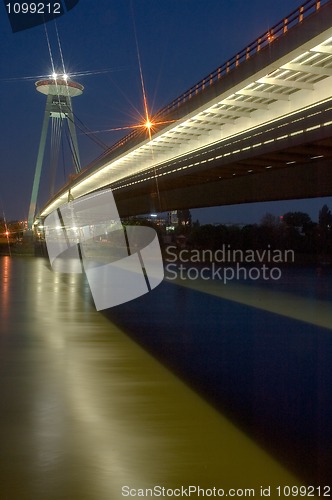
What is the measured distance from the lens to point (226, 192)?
37.3 meters

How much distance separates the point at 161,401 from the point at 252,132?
2011 cm

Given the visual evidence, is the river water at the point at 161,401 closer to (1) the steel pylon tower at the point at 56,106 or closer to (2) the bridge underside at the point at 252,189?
(2) the bridge underside at the point at 252,189

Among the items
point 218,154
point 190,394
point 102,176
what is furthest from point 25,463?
point 102,176

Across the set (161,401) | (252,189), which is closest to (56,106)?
(252,189)

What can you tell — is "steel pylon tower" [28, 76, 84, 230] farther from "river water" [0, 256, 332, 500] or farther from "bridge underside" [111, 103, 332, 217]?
"river water" [0, 256, 332, 500]

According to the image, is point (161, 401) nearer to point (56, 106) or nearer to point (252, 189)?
point (252, 189)

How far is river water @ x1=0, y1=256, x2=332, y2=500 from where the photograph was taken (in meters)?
4.66

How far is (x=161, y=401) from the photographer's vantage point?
22.0 ft

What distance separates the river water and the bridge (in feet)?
29.9

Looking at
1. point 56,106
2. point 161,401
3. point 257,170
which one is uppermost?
point 56,106

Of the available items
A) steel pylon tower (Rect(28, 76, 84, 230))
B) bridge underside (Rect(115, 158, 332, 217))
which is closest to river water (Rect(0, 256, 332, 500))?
bridge underside (Rect(115, 158, 332, 217))

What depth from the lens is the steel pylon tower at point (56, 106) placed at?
204ft

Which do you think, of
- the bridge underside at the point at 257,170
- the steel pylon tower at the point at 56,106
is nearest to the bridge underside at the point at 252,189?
the bridge underside at the point at 257,170

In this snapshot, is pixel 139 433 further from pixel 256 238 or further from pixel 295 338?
pixel 256 238
